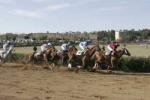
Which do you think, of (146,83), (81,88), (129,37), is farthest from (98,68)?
(129,37)

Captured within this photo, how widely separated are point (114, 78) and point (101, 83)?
223 centimetres

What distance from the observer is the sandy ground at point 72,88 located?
42.2ft

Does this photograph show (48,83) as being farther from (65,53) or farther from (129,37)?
(129,37)

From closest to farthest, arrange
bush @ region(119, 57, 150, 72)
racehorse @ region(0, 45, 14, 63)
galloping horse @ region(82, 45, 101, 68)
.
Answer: galloping horse @ region(82, 45, 101, 68) → bush @ region(119, 57, 150, 72) → racehorse @ region(0, 45, 14, 63)

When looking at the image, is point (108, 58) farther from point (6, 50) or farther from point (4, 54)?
point (6, 50)

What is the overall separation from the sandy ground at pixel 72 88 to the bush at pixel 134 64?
4565 mm

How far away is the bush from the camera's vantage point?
75.6 feet

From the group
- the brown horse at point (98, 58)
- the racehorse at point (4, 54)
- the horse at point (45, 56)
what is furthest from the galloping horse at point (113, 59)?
the racehorse at point (4, 54)

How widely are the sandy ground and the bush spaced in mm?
4565

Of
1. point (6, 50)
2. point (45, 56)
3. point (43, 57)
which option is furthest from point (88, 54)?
point (6, 50)

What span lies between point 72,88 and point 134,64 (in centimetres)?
903

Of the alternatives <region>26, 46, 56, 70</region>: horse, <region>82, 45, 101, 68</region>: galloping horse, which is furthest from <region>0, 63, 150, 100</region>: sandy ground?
<region>26, 46, 56, 70</region>: horse

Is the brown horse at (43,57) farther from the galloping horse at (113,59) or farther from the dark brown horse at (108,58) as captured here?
the galloping horse at (113,59)

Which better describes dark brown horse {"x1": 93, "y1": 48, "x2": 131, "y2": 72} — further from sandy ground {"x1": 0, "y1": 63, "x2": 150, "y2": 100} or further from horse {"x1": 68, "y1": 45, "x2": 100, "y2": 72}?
sandy ground {"x1": 0, "y1": 63, "x2": 150, "y2": 100}
